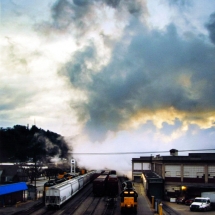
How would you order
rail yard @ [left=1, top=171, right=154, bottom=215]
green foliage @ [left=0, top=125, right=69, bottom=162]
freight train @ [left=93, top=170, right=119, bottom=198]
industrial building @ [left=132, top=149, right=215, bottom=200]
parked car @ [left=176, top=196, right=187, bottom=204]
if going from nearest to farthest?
rail yard @ [left=1, top=171, right=154, bottom=215] → freight train @ [left=93, top=170, right=119, bottom=198] → parked car @ [left=176, top=196, right=187, bottom=204] → industrial building @ [left=132, top=149, right=215, bottom=200] → green foliage @ [left=0, top=125, right=69, bottom=162]

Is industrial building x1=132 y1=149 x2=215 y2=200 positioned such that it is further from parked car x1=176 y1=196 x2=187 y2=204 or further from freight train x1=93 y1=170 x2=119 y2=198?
freight train x1=93 y1=170 x2=119 y2=198

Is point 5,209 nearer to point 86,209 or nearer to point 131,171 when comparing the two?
point 86,209

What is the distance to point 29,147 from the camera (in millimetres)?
130875

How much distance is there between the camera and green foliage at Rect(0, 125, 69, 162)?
365ft

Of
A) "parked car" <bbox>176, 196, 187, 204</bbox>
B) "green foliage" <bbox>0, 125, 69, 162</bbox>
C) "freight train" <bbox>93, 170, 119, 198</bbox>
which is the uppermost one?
"green foliage" <bbox>0, 125, 69, 162</bbox>

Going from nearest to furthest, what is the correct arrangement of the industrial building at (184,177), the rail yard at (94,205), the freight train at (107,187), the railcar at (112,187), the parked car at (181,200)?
the rail yard at (94,205)
the railcar at (112,187)
the freight train at (107,187)
the parked car at (181,200)
the industrial building at (184,177)

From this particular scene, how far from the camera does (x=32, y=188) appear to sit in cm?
5544

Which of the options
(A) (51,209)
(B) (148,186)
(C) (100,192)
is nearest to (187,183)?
(B) (148,186)

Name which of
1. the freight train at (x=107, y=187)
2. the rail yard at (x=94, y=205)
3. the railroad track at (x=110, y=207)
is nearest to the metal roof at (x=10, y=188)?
the rail yard at (x=94, y=205)

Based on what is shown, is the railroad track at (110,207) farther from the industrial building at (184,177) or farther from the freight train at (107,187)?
the industrial building at (184,177)

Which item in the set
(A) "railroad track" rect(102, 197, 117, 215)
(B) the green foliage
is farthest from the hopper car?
(B) the green foliage

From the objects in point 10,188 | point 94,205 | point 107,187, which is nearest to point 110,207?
point 94,205

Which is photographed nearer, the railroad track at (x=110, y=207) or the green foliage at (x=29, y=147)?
the railroad track at (x=110, y=207)

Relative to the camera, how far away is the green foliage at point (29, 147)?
111188 mm
